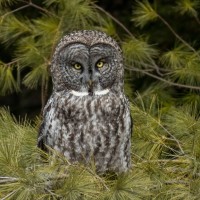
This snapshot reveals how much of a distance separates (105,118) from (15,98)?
118 inches

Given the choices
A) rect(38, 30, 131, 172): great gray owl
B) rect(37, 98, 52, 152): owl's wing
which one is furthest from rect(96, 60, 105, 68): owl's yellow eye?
rect(37, 98, 52, 152): owl's wing

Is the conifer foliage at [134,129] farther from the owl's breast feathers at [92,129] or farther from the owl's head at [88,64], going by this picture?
the owl's head at [88,64]

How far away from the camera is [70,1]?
447 centimetres

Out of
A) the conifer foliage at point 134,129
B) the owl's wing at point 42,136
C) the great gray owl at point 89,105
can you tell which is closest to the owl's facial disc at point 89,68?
the great gray owl at point 89,105

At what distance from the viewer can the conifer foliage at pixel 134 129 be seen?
2.52m

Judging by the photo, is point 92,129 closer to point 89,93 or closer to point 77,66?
point 89,93

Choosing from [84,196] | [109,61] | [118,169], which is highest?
[109,61]

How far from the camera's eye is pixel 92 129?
324 centimetres

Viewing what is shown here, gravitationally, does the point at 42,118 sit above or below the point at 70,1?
below

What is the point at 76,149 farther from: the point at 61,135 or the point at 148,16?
the point at 148,16

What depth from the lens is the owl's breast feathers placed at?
10.6ft

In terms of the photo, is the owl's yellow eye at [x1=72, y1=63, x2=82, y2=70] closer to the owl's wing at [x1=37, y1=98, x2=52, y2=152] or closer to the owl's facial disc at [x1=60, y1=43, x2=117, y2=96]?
the owl's facial disc at [x1=60, y1=43, x2=117, y2=96]

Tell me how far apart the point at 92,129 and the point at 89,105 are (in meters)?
0.11

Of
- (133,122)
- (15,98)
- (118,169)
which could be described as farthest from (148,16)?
(15,98)
